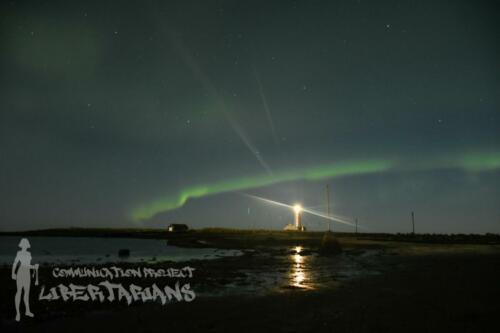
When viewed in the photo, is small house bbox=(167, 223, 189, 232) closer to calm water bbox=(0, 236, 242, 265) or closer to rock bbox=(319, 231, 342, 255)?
calm water bbox=(0, 236, 242, 265)

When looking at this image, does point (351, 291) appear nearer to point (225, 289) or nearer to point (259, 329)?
point (225, 289)

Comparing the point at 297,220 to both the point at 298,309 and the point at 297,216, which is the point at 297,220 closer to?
the point at 297,216

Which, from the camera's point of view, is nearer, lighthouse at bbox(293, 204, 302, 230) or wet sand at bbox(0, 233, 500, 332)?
wet sand at bbox(0, 233, 500, 332)

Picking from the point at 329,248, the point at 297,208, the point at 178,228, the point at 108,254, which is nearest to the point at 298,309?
the point at 329,248

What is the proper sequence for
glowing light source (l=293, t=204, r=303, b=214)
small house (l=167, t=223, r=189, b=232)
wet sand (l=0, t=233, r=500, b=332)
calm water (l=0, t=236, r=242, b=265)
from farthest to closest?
small house (l=167, t=223, r=189, b=232) < glowing light source (l=293, t=204, r=303, b=214) < calm water (l=0, t=236, r=242, b=265) < wet sand (l=0, t=233, r=500, b=332)

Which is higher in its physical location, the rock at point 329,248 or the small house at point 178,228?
the small house at point 178,228

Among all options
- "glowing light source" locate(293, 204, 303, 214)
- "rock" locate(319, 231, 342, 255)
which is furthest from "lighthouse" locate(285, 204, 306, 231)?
"rock" locate(319, 231, 342, 255)

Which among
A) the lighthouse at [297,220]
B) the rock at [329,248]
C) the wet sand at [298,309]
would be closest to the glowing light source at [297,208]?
the lighthouse at [297,220]

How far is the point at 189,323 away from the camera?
1352cm

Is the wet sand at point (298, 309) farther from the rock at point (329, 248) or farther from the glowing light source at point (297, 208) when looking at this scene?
the glowing light source at point (297, 208)

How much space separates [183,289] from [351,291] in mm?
9844

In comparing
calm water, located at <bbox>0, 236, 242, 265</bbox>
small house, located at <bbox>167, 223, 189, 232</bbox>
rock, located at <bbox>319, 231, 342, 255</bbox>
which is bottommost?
calm water, located at <bbox>0, 236, 242, 265</bbox>

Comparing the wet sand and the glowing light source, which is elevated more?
the glowing light source

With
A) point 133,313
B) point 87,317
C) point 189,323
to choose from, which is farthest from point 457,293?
point 87,317
